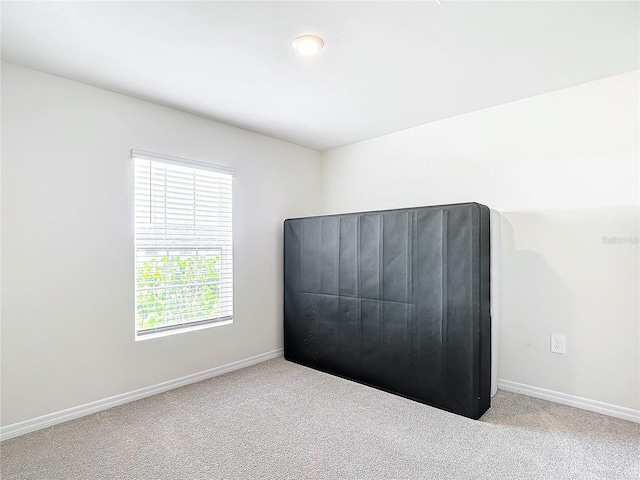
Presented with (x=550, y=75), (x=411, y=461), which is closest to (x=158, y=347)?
(x=411, y=461)

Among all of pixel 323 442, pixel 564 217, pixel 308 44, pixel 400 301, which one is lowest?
pixel 323 442

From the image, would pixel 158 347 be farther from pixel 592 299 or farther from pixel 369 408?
pixel 592 299

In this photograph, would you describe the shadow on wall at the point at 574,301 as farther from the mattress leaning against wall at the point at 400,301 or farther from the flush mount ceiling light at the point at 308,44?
the flush mount ceiling light at the point at 308,44

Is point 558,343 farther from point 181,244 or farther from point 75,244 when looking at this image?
point 75,244

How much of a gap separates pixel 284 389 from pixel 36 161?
2434 millimetres

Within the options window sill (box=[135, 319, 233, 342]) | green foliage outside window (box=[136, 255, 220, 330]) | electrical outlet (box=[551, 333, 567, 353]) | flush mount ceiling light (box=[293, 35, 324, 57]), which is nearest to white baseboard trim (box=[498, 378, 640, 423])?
electrical outlet (box=[551, 333, 567, 353])

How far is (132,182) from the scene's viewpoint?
2797 mm

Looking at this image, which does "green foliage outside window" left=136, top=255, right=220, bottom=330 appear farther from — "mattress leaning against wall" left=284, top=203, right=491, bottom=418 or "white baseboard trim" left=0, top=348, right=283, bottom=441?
"mattress leaning against wall" left=284, top=203, right=491, bottom=418

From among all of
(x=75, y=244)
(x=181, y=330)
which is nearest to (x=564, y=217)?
(x=181, y=330)

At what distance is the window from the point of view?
9.49 ft

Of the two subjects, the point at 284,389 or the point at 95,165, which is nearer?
the point at 95,165

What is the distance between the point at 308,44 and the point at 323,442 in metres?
2.35

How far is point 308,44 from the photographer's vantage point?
6.76ft

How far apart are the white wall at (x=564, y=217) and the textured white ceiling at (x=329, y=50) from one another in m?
0.24
